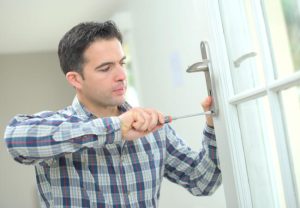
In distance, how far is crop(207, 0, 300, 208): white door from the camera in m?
0.70

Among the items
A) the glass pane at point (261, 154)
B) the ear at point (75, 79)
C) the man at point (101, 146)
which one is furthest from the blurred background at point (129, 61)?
the ear at point (75, 79)

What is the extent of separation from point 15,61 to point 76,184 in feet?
11.6

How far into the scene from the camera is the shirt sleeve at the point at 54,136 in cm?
101

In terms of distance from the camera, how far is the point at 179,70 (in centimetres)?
212

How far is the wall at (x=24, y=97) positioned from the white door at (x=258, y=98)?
146 inches

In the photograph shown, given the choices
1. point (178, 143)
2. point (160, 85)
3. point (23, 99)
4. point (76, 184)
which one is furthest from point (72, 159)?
point (23, 99)

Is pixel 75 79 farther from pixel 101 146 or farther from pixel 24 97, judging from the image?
pixel 24 97

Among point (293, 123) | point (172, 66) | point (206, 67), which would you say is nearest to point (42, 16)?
point (172, 66)

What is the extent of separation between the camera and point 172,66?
219 cm

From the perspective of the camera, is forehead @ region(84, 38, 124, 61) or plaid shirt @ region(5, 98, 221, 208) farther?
forehead @ region(84, 38, 124, 61)

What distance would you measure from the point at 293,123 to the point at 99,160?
0.65 m

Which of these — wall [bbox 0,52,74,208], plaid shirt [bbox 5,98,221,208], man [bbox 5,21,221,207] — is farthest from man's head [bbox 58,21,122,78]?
wall [bbox 0,52,74,208]

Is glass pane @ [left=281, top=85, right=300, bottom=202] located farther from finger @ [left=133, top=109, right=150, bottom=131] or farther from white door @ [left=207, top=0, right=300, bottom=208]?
finger @ [left=133, top=109, right=150, bottom=131]

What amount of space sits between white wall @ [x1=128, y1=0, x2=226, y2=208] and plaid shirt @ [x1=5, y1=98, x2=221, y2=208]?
52 cm
